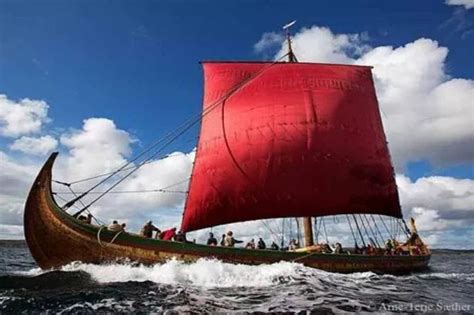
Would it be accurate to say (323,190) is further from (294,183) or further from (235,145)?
(235,145)

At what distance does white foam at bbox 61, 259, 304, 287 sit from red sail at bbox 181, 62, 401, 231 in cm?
624

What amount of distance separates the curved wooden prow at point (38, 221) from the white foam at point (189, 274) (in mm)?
1419

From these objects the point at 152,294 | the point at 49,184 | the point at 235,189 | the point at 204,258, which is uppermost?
the point at 235,189

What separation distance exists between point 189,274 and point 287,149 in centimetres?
1177

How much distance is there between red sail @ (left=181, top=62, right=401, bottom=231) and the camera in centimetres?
2934

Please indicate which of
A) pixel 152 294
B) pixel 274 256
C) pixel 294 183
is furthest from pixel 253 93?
pixel 152 294

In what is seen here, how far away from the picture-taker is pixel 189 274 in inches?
861

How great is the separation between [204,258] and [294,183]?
903 centimetres

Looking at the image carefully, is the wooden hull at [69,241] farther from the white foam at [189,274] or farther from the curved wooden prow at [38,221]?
the white foam at [189,274]

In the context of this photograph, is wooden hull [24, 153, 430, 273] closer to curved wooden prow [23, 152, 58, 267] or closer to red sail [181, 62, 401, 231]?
curved wooden prow [23, 152, 58, 267]

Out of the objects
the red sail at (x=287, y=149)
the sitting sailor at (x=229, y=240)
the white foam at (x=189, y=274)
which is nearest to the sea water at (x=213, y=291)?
the white foam at (x=189, y=274)

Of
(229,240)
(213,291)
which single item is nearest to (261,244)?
(229,240)

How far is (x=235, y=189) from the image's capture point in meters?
29.1

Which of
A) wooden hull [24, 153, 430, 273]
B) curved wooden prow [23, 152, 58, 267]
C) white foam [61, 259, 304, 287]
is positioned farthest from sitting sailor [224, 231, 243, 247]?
curved wooden prow [23, 152, 58, 267]
